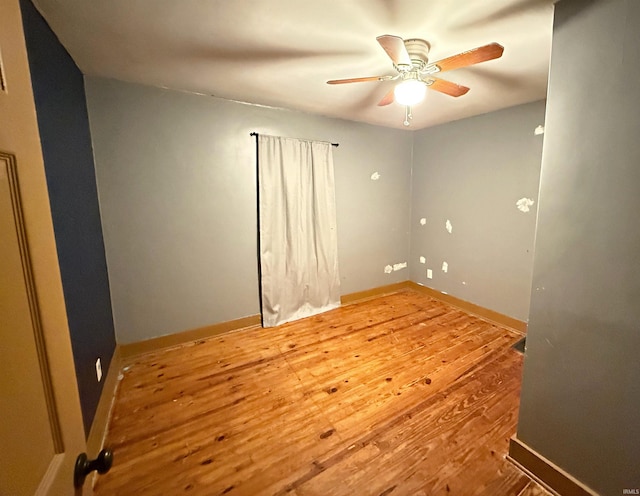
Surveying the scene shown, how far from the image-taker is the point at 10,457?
0.44m

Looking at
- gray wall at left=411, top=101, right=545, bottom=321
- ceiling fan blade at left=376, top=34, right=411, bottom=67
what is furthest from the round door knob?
gray wall at left=411, top=101, right=545, bottom=321

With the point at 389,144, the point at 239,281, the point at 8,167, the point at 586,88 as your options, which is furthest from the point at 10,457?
the point at 389,144

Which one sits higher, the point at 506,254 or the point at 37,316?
the point at 37,316

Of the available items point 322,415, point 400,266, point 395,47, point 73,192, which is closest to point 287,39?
point 395,47

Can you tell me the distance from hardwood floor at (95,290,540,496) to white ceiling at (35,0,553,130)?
224cm

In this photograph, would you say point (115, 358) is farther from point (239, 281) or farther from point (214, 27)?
point (214, 27)

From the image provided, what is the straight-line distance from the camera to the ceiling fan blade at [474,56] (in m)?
1.26

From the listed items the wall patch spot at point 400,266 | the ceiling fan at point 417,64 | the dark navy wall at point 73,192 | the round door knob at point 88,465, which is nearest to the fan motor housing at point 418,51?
the ceiling fan at point 417,64

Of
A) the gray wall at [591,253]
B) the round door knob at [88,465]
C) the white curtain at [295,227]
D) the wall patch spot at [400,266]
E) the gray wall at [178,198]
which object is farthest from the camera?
the wall patch spot at [400,266]

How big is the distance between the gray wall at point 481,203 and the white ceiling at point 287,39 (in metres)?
0.59

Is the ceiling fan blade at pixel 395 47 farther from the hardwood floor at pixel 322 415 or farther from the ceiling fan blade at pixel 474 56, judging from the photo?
the hardwood floor at pixel 322 415

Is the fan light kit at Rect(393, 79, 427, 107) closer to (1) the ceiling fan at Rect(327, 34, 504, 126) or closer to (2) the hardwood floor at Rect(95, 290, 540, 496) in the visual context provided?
(1) the ceiling fan at Rect(327, 34, 504, 126)

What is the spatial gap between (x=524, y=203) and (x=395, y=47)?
2241 millimetres

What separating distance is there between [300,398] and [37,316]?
1707 millimetres
